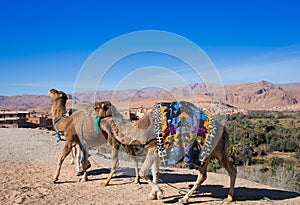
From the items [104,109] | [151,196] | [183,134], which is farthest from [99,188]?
[183,134]

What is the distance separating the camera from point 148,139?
708 cm

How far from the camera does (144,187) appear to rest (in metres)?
8.16

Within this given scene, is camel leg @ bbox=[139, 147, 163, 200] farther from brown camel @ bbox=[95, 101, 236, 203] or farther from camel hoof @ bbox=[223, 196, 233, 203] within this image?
camel hoof @ bbox=[223, 196, 233, 203]

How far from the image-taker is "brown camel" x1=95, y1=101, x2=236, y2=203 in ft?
22.7

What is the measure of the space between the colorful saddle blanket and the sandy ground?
123 centimetres

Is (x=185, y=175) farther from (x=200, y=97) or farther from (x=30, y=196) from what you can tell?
(x=30, y=196)

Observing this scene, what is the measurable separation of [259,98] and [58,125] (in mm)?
155164

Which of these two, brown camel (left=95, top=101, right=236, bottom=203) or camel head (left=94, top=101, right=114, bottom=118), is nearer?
brown camel (left=95, top=101, right=236, bottom=203)

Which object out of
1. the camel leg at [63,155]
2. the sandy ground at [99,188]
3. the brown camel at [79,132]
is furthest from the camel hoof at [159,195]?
the camel leg at [63,155]

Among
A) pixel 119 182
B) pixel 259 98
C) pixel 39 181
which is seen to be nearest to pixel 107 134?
pixel 119 182

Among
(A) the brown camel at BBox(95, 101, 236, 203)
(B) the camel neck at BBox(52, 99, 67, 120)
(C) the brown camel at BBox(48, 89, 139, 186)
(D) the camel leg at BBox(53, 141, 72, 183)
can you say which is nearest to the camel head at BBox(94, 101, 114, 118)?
(A) the brown camel at BBox(95, 101, 236, 203)

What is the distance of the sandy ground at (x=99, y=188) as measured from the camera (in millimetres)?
7059

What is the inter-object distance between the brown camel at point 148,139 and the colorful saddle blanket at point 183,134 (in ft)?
0.76

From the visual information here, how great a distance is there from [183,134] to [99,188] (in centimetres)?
291
